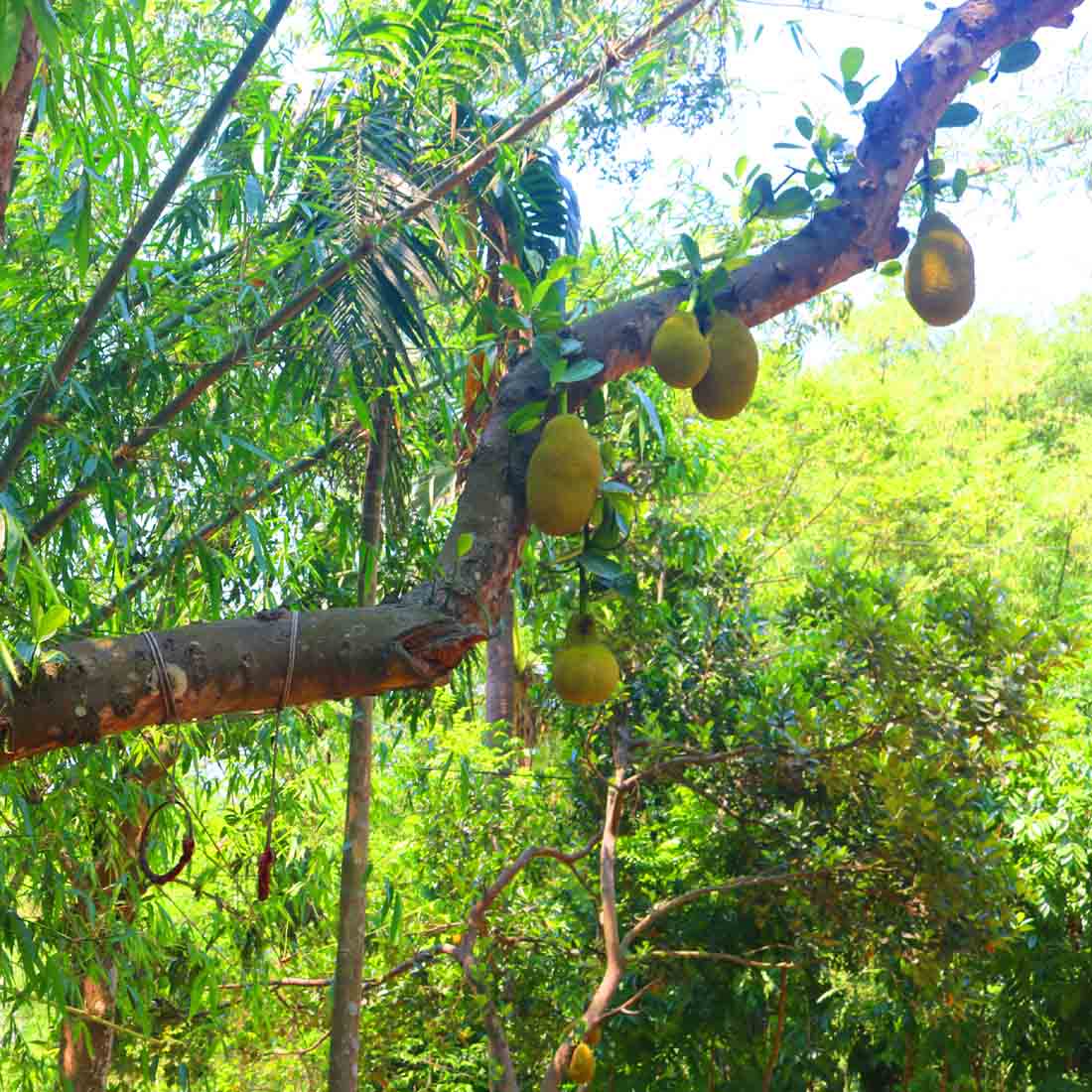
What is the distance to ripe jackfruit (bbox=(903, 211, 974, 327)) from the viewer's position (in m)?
1.62

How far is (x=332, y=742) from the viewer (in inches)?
142

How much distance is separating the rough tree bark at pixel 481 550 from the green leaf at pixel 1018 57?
2.7 inches

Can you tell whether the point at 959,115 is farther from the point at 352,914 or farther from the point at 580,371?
the point at 352,914

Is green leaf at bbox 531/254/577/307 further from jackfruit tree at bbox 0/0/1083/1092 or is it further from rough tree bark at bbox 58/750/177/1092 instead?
rough tree bark at bbox 58/750/177/1092

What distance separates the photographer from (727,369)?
1.48 m

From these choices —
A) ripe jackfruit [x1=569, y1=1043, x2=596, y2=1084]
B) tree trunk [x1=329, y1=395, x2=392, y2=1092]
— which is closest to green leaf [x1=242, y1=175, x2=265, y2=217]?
tree trunk [x1=329, y1=395, x2=392, y2=1092]

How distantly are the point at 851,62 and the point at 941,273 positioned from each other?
31 cm

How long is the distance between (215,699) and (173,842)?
1816mm

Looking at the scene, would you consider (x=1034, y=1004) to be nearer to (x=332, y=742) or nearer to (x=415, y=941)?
(x=415, y=941)

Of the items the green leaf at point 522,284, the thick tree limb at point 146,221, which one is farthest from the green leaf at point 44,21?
the green leaf at point 522,284

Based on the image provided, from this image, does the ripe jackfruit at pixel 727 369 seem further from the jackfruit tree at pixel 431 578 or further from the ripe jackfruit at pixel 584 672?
the ripe jackfruit at pixel 584 672

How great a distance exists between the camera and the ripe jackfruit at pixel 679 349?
1343mm

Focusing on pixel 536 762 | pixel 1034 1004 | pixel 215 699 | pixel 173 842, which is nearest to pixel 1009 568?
pixel 1034 1004

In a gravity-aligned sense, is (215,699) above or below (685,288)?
below
